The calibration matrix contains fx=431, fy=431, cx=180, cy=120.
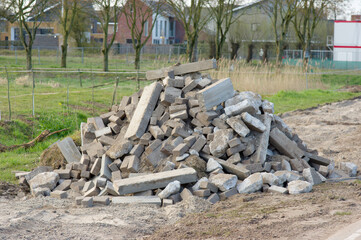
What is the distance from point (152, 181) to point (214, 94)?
221cm

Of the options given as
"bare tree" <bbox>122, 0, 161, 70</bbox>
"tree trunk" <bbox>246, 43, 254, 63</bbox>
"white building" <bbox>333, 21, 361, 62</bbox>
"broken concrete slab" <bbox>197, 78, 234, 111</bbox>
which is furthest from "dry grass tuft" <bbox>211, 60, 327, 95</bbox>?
"tree trunk" <bbox>246, 43, 254, 63</bbox>

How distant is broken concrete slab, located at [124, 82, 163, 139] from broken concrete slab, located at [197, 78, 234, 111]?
913mm

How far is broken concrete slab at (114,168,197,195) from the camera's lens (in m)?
6.30

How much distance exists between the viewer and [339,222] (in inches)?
189

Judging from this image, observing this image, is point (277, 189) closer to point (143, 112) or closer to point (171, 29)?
point (143, 112)

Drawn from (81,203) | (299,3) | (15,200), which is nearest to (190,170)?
(81,203)

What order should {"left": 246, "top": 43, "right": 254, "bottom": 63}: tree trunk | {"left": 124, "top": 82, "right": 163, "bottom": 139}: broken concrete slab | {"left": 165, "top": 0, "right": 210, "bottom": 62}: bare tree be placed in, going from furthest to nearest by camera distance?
{"left": 246, "top": 43, "right": 254, "bottom": 63}: tree trunk → {"left": 165, "top": 0, "right": 210, "bottom": 62}: bare tree → {"left": 124, "top": 82, "right": 163, "bottom": 139}: broken concrete slab

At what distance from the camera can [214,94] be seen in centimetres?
779

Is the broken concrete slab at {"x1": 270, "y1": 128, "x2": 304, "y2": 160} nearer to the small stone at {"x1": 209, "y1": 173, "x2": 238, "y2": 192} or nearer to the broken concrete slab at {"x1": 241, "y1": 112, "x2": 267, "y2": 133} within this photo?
the broken concrete slab at {"x1": 241, "y1": 112, "x2": 267, "y2": 133}

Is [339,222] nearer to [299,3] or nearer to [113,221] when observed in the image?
[113,221]

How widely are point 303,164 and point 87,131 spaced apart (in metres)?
4.04

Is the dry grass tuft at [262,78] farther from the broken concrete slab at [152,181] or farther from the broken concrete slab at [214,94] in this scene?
the broken concrete slab at [152,181]

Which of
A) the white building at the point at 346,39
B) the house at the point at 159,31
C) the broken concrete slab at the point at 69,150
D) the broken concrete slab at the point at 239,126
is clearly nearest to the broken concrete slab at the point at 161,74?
the broken concrete slab at the point at 239,126

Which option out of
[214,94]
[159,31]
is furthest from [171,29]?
[214,94]
